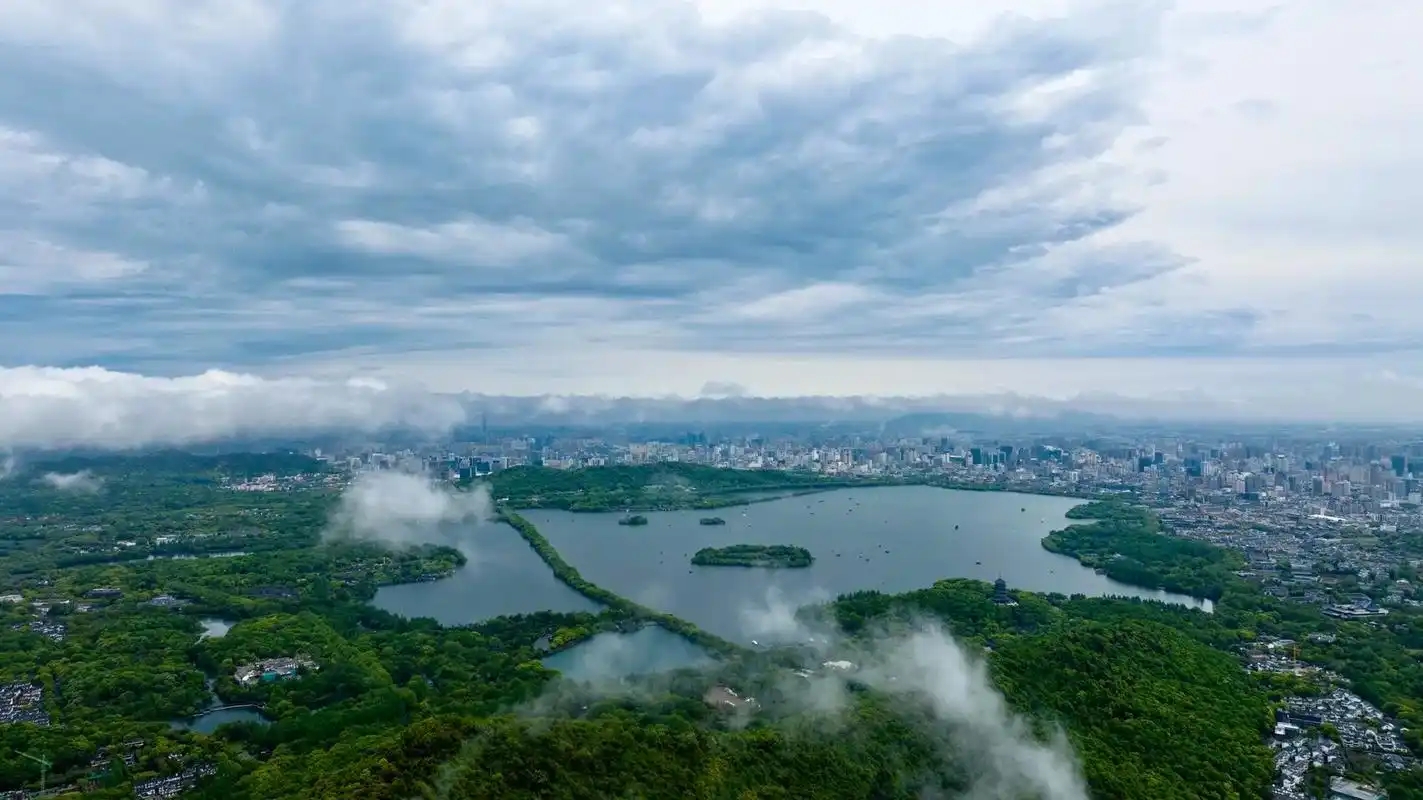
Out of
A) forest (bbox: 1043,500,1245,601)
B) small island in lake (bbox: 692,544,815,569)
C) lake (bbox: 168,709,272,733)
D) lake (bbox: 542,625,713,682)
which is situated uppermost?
forest (bbox: 1043,500,1245,601)

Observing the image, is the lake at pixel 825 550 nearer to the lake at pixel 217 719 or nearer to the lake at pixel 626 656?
the lake at pixel 626 656

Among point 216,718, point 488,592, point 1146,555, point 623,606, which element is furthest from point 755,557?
point 216,718

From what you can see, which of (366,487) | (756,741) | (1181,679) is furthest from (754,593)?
(366,487)

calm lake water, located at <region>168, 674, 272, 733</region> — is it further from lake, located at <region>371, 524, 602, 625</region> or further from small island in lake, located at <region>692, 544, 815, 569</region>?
small island in lake, located at <region>692, 544, 815, 569</region>

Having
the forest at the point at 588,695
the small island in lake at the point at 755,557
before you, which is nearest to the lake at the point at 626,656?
the forest at the point at 588,695

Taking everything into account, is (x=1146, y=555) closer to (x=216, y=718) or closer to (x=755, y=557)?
(x=755, y=557)

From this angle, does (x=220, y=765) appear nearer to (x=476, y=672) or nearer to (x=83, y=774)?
(x=83, y=774)

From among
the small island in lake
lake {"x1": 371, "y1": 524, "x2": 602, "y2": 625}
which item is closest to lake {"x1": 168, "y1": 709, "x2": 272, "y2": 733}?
lake {"x1": 371, "y1": 524, "x2": 602, "y2": 625}

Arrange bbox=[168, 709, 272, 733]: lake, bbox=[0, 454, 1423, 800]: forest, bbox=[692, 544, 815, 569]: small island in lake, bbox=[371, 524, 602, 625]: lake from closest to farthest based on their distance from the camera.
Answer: bbox=[0, 454, 1423, 800]: forest → bbox=[168, 709, 272, 733]: lake → bbox=[371, 524, 602, 625]: lake → bbox=[692, 544, 815, 569]: small island in lake
